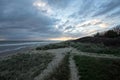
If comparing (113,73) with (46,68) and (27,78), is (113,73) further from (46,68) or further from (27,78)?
(27,78)

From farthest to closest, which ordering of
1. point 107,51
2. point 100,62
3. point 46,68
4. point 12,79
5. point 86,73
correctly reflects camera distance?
point 107,51 < point 100,62 < point 46,68 < point 12,79 < point 86,73

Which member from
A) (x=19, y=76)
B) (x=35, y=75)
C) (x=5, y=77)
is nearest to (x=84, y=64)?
(x=35, y=75)

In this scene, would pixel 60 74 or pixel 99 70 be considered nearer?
pixel 60 74

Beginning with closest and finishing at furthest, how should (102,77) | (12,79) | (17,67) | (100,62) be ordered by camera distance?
(102,77)
(12,79)
(100,62)
(17,67)

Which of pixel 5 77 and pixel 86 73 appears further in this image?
pixel 5 77

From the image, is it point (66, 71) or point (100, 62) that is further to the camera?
point (100, 62)

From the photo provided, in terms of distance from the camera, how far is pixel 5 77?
498 inches

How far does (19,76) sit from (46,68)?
7.41 feet

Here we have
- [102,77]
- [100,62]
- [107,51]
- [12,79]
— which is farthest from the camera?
[107,51]

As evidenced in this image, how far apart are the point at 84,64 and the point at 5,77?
6.63m

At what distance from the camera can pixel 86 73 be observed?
11281mm

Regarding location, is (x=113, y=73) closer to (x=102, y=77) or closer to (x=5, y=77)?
(x=102, y=77)

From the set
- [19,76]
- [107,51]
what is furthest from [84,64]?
[107,51]

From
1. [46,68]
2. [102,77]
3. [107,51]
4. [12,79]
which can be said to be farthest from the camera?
[107,51]
